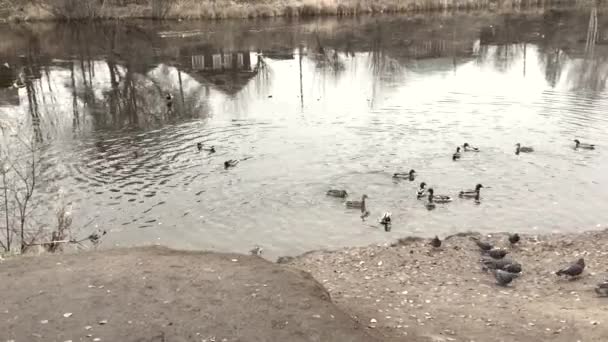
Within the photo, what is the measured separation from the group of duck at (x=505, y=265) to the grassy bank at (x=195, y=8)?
4518 cm

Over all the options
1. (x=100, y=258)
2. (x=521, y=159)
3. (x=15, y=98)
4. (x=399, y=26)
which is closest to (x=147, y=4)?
(x=399, y=26)

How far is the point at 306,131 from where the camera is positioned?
21.1m

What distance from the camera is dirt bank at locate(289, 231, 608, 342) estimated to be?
8.48 m

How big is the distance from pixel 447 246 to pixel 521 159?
23.2ft

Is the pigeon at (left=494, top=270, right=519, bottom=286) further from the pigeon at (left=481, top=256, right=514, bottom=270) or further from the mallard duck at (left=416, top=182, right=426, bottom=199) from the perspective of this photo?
the mallard duck at (left=416, top=182, right=426, bottom=199)

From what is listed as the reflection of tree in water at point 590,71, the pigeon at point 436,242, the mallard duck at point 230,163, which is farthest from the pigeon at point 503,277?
the reflection of tree in water at point 590,71

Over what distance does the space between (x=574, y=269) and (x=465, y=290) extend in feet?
7.52

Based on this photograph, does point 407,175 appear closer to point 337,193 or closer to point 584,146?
point 337,193

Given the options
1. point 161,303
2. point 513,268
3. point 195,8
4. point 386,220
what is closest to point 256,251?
point 386,220

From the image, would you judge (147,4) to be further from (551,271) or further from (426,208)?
(551,271)

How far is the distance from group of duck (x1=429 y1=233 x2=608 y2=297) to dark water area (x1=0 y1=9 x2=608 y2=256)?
1.12 metres

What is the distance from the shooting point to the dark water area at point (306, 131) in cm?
1427

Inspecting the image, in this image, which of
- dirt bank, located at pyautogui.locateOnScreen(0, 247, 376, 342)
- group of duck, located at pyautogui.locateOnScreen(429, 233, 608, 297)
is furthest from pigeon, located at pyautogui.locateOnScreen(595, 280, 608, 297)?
dirt bank, located at pyautogui.locateOnScreen(0, 247, 376, 342)

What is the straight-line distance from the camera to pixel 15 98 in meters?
25.4
